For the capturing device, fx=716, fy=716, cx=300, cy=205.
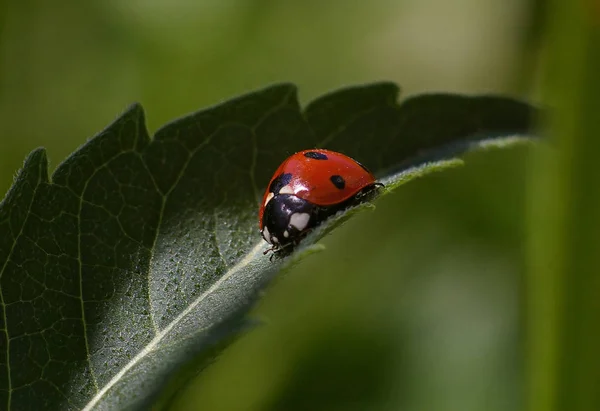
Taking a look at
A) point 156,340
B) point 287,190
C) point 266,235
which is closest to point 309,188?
point 287,190

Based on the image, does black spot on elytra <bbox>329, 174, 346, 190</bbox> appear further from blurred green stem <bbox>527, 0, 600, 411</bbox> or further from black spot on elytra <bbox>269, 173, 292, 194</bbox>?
blurred green stem <bbox>527, 0, 600, 411</bbox>

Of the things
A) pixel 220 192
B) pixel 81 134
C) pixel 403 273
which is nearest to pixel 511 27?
pixel 403 273

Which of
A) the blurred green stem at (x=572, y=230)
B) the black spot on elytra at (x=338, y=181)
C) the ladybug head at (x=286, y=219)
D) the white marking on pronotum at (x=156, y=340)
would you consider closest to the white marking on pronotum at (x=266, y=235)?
the ladybug head at (x=286, y=219)

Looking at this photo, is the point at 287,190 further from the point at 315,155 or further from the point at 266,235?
the point at 266,235

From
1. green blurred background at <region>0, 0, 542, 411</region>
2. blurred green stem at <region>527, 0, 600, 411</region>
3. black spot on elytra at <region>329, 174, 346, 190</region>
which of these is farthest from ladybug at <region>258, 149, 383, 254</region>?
green blurred background at <region>0, 0, 542, 411</region>

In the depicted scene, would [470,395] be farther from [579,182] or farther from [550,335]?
[579,182]

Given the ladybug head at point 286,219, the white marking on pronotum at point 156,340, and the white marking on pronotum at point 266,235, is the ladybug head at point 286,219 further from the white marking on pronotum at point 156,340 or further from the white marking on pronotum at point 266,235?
the white marking on pronotum at point 156,340

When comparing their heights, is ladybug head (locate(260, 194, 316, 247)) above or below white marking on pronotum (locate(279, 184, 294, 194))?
below

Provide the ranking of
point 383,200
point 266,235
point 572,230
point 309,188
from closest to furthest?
point 266,235 < point 309,188 < point 572,230 < point 383,200
